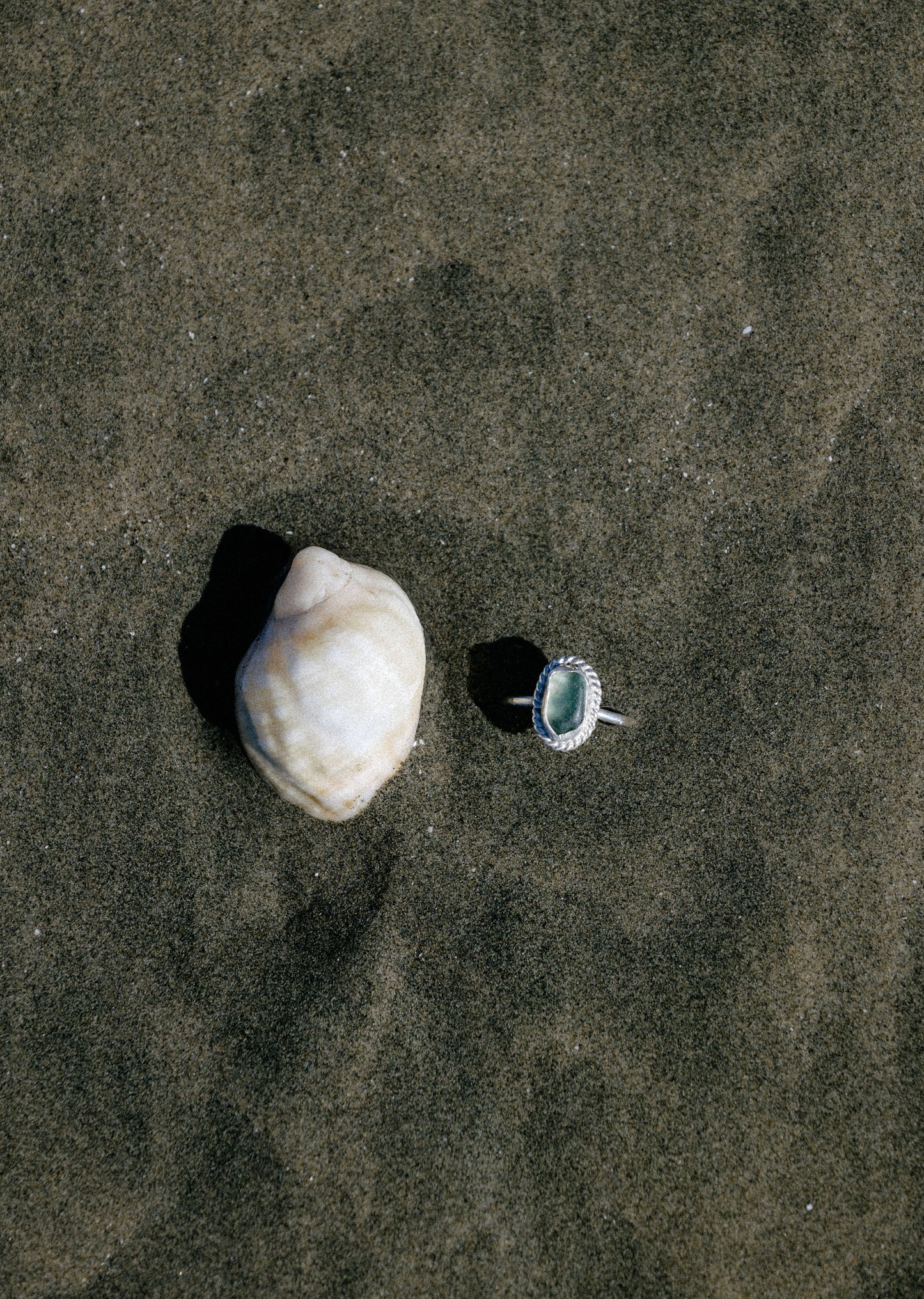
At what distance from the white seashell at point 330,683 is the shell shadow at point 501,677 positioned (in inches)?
7.2

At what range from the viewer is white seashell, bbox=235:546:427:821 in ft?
6.09

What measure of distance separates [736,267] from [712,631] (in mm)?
992

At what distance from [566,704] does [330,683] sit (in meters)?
0.58

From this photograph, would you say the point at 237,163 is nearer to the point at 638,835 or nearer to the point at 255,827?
the point at 255,827

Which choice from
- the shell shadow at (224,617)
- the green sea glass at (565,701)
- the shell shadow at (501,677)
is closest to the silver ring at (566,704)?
the green sea glass at (565,701)

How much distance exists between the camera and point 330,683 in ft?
6.11

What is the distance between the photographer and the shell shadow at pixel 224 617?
205 centimetres

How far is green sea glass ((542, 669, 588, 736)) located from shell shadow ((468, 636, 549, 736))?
17 centimetres

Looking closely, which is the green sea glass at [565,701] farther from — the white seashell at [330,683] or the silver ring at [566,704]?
the white seashell at [330,683]

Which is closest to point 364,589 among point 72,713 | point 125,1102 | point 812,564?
point 72,713

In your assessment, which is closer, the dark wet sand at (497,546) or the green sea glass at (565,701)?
the green sea glass at (565,701)

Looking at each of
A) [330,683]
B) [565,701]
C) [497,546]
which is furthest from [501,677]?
[330,683]

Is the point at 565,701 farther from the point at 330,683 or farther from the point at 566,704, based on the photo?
the point at 330,683

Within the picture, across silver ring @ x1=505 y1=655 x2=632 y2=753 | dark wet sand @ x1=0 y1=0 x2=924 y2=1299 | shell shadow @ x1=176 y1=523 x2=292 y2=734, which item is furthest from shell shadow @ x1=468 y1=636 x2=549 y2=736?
shell shadow @ x1=176 y1=523 x2=292 y2=734
